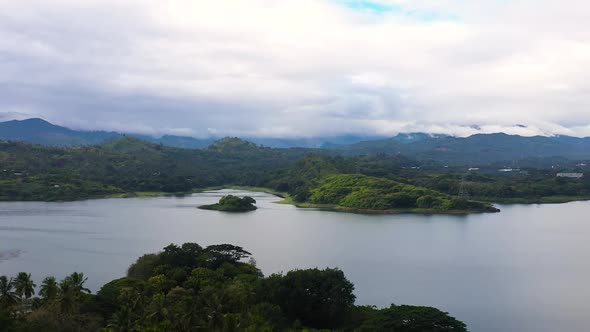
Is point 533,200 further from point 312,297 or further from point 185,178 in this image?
point 312,297

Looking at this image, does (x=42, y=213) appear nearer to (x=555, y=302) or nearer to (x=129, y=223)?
(x=129, y=223)

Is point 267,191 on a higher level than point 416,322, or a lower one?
higher

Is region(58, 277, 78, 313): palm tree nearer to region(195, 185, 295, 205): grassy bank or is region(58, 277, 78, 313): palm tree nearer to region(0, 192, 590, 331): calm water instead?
region(0, 192, 590, 331): calm water

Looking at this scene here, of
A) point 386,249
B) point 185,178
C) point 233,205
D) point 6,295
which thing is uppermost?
point 185,178

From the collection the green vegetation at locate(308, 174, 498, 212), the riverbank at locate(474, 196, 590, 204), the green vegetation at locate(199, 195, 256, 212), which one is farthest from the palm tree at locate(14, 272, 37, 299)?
the riverbank at locate(474, 196, 590, 204)

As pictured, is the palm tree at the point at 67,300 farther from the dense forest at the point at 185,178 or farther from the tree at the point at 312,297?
the dense forest at the point at 185,178

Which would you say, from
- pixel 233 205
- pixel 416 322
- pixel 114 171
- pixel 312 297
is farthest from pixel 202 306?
pixel 114 171
